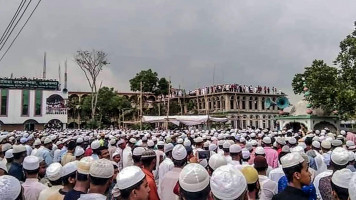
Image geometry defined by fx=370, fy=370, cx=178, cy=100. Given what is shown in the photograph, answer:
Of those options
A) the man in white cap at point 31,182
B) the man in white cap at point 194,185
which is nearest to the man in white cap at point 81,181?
the man in white cap at point 31,182

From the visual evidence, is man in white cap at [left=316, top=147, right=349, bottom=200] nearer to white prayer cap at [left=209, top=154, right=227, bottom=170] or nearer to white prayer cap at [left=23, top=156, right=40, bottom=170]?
white prayer cap at [left=209, top=154, right=227, bottom=170]

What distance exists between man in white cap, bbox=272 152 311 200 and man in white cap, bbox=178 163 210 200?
913mm

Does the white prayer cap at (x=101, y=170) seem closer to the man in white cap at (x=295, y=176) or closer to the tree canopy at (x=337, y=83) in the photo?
the man in white cap at (x=295, y=176)

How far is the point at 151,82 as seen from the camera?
65.5m

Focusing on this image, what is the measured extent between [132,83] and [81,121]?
448 inches

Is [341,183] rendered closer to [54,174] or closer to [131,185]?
[131,185]

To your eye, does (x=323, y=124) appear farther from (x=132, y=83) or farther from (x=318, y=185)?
(x=132, y=83)

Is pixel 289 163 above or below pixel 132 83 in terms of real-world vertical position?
below

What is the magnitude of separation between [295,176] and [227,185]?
3.96 feet

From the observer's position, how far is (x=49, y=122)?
165 feet

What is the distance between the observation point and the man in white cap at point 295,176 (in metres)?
3.53

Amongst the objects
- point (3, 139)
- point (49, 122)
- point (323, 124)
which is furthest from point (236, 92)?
point (3, 139)

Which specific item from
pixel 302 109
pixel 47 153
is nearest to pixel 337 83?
pixel 302 109

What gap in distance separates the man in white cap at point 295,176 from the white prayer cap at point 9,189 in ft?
7.80
